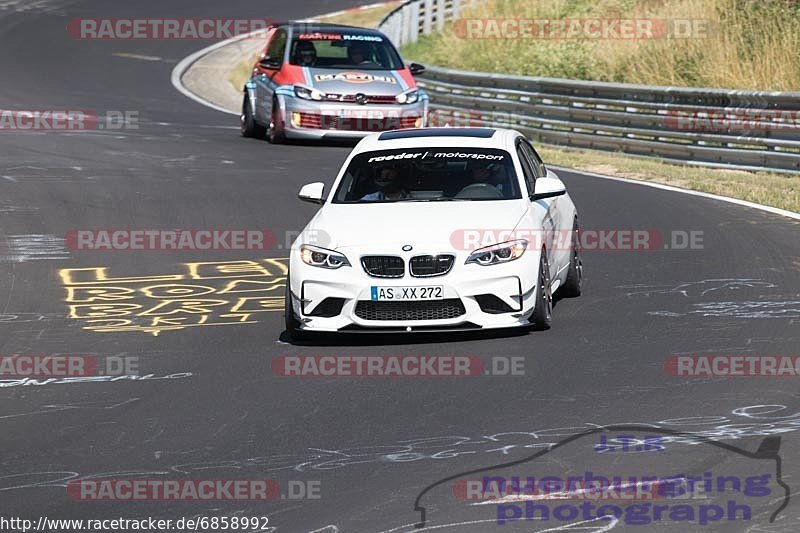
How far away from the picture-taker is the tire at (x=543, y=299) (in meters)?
11.3

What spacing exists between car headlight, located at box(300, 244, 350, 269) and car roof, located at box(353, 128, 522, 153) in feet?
5.28

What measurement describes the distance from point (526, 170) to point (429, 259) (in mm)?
1836

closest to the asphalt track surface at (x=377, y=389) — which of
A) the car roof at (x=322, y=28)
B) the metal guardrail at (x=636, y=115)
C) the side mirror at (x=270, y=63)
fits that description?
the metal guardrail at (x=636, y=115)

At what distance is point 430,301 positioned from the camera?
11.1 m

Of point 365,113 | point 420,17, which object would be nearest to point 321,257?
point 365,113

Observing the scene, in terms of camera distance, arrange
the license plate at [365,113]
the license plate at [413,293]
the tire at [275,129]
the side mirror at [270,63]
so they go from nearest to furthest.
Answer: the license plate at [413,293] < the license plate at [365,113] < the tire at [275,129] < the side mirror at [270,63]

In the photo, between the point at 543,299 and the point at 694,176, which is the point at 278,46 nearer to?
the point at 694,176

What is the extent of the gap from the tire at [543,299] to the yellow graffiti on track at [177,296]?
2.29 metres

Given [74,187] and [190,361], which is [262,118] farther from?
[190,361]

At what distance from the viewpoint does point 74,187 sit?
66.6 feet

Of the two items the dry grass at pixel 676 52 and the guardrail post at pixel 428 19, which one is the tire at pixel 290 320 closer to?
the dry grass at pixel 676 52

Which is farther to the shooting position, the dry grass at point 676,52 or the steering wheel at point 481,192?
the dry grass at point 676,52

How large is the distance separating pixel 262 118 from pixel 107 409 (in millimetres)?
16728

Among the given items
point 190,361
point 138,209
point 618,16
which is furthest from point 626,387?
point 618,16
